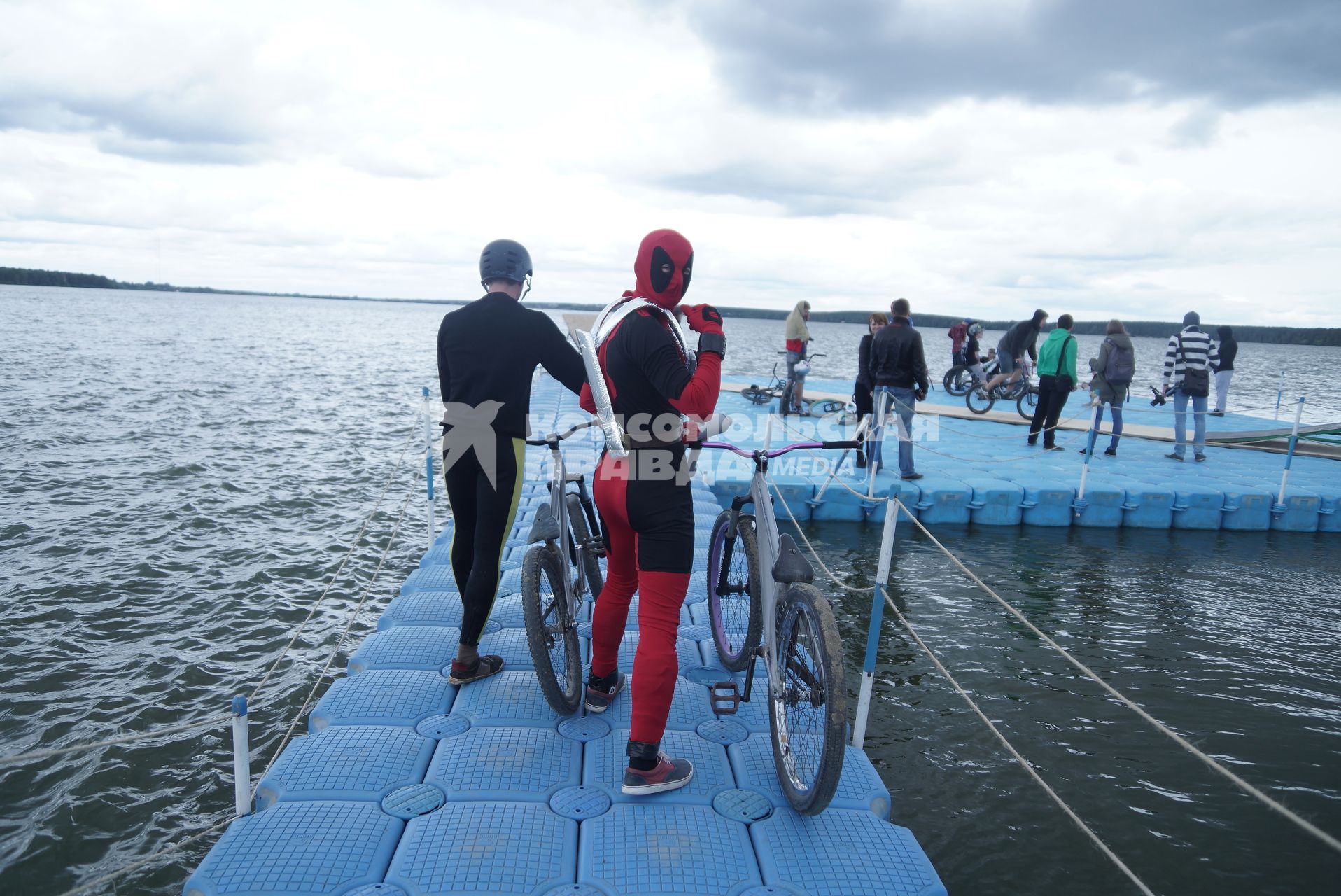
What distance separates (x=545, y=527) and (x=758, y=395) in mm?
12660

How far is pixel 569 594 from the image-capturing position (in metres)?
3.81

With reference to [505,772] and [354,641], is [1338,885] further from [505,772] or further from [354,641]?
[354,641]

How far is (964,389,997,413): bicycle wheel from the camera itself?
15297 mm

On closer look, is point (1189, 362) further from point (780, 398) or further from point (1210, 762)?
point (1210, 762)

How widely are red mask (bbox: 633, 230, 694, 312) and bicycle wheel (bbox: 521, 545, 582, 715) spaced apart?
4.54 feet

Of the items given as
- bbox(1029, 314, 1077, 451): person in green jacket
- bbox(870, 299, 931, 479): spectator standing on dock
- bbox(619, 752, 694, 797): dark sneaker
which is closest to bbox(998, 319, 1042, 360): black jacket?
bbox(1029, 314, 1077, 451): person in green jacket

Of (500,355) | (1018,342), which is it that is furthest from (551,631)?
(1018,342)

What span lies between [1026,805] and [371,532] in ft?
28.5

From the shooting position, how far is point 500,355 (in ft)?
11.5

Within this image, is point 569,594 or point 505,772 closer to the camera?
point 505,772

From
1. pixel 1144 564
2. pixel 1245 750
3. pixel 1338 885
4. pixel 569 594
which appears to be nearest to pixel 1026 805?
pixel 1338 885

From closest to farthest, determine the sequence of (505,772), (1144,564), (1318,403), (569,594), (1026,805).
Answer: (505,772), (569,594), (1026,805), (1144,564), (1318,403)

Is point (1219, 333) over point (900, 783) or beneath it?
over

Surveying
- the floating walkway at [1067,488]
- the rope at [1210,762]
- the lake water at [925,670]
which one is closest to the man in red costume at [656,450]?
the rope at [1210,762]
